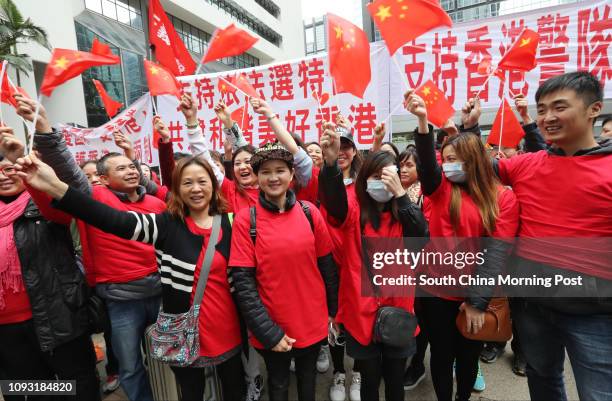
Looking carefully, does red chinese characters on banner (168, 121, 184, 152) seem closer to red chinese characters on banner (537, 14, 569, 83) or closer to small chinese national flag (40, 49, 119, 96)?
small chinese national flag (40, 49, 119, 96)

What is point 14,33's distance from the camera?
10516 mm

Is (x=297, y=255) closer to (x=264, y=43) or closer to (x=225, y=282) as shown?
(x=225, y=282)

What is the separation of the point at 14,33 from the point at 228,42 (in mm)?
12193

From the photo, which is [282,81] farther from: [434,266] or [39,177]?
[39,177]

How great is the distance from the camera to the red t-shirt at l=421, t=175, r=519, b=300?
1.81m

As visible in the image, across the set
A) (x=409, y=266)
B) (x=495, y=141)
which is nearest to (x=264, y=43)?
(x=495, y=141)

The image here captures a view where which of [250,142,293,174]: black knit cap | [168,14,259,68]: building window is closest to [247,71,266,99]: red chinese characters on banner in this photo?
[250,142,293,174]: black knit cap

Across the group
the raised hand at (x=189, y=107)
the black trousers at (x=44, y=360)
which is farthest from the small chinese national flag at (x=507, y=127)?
the black trousers at (x=44, y=360)

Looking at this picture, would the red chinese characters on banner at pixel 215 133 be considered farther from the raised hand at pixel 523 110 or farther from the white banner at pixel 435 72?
the raised hand at pixel 523 110

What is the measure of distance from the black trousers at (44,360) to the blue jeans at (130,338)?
168 millimetres

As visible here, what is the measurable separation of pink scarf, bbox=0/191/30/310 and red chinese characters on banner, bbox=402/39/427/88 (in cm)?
400

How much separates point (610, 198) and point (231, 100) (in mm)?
4316

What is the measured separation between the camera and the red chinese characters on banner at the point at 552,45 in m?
3.63

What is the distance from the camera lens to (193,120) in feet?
8.14
